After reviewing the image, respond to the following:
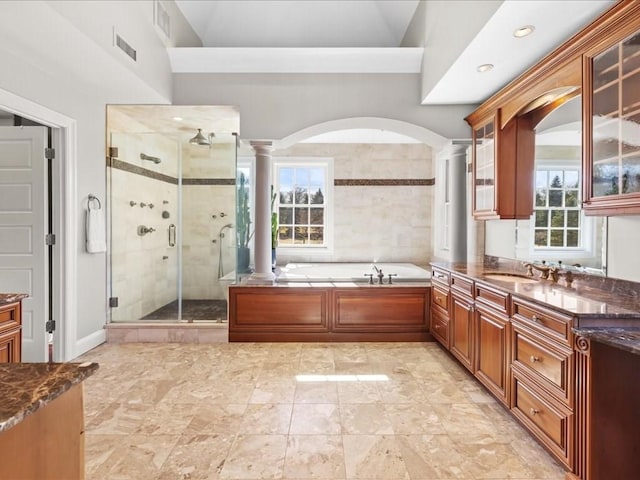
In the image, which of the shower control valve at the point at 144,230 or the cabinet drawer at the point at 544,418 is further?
the shower control valve at the point at 144,230

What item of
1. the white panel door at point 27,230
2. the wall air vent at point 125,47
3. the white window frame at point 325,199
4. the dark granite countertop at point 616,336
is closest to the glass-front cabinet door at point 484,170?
the dark granite countertop at point 616,336

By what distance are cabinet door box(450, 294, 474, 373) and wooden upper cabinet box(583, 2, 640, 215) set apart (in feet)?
3.75

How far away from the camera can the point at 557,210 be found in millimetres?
2633

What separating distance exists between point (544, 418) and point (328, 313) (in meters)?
2.16

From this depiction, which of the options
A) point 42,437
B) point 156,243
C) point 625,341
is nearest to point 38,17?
point 42,437

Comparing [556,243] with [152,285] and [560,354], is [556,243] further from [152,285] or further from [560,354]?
[152,285]

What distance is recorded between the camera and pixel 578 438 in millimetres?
1617

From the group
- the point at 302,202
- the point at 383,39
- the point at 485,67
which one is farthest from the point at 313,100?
the point at 302,202

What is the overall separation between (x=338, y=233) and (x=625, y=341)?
4310 mm

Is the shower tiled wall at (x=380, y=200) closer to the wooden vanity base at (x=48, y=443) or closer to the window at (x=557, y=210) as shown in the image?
the window at (x=557, y=210)

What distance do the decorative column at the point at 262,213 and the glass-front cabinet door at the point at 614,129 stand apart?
2.72 metres

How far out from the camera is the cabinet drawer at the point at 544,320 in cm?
170

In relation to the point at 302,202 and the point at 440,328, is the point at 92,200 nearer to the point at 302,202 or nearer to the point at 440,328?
the point at 302,202

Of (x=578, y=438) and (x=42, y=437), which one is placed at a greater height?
(x=42, y=437)
